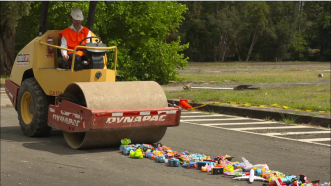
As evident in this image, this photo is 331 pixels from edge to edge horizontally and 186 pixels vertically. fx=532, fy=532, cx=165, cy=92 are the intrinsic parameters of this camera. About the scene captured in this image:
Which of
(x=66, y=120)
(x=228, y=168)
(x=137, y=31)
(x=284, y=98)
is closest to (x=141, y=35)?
(x=137, y=31)

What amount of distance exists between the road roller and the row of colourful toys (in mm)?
384

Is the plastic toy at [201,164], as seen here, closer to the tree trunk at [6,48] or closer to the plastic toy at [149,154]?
the plastic toy at [149,154]

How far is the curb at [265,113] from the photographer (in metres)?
12.8

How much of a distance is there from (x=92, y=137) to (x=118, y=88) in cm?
93

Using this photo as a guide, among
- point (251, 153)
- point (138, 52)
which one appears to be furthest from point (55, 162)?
point (138, 52)

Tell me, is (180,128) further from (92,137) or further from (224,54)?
(224,54)

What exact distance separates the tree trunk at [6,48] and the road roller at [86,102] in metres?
22.7

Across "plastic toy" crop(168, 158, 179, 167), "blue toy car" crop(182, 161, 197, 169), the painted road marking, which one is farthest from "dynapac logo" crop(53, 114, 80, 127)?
the painted road marking

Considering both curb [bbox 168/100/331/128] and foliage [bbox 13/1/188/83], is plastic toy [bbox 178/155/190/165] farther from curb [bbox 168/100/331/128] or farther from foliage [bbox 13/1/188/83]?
foliage [bbox 13/1/188/83]

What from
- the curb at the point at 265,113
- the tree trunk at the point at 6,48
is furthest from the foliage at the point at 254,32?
the curb at the point at 265,113

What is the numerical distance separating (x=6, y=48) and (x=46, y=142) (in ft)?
79.4

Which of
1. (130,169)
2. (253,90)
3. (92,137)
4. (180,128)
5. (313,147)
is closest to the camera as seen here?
(130,169)

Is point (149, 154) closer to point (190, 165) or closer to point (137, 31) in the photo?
point (190, 165)

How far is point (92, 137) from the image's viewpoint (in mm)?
8648
